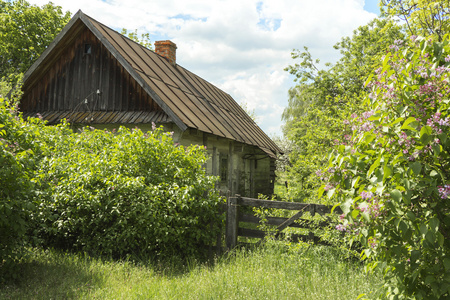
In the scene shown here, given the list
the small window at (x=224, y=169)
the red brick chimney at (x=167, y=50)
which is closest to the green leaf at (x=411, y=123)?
the small window at (x=224, y=169)

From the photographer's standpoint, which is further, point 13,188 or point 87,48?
point 87,48

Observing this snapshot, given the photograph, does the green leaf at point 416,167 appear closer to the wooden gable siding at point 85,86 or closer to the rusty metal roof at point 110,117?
the rusty metal roof at point 110,117

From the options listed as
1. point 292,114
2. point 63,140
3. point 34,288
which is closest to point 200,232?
point 34,288

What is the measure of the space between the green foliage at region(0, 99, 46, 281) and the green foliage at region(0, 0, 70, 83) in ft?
72.6

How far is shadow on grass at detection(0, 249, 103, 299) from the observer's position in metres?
5.33

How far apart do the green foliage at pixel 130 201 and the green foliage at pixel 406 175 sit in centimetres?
427

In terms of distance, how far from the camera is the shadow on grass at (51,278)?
5328 mm

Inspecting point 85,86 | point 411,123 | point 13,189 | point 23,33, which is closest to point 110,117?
point 85,86

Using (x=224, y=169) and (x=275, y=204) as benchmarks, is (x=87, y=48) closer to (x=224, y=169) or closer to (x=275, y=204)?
(x=224, y=169)

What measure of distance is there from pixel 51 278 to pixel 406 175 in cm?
519

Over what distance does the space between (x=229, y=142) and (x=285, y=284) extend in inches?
451

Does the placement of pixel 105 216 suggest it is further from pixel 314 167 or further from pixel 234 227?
pixel 314 167

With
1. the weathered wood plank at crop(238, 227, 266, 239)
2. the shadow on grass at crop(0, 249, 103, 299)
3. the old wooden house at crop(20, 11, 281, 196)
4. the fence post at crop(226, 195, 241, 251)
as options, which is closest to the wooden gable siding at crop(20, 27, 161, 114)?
the old wooden house at crop(20, 11, 281, 196)

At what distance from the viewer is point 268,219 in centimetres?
715
